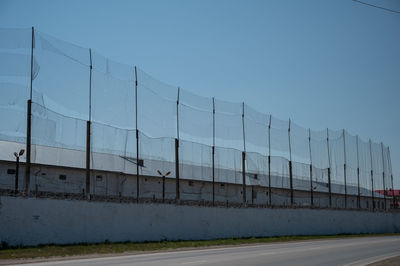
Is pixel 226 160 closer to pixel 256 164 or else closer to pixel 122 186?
pixel 256 164

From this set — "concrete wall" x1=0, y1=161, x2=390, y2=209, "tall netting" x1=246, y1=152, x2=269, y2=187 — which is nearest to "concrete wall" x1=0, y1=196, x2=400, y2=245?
"concrete wall" x1=0, y1=161, x2=390, y2=209

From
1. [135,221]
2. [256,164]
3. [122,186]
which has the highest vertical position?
[256,164]

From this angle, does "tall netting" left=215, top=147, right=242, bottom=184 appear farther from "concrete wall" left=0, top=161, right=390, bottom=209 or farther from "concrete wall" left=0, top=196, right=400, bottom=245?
"concrete wall" left=0, top=196, right=400, bottom=245

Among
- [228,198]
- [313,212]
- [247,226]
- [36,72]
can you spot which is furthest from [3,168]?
[313,212]

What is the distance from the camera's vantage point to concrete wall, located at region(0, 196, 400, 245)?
72.6 feet

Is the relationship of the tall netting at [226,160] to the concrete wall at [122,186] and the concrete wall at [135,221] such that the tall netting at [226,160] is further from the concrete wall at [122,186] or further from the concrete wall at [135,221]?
the concrete wall at [135,221]

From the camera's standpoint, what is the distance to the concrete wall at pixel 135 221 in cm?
2212

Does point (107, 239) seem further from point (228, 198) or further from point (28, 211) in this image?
point (228, 198)

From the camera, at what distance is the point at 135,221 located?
27891 mm

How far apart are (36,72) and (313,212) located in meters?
30.1

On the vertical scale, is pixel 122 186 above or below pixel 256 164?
below

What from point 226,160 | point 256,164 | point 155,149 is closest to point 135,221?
point 155,149

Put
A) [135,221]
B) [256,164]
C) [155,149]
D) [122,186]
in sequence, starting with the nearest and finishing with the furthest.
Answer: [135,221]
[155,149]
[122,186]
[256,164]

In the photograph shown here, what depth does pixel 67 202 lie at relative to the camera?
24266 millimetres
